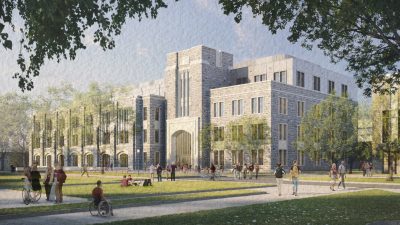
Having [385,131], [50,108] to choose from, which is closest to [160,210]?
[385,131]

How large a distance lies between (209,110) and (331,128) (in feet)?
75.9

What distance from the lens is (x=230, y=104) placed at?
71.6 metres

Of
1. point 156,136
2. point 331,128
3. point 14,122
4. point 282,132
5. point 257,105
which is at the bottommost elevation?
point 156,136

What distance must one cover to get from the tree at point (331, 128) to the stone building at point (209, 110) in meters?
6.92

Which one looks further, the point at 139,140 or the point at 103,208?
the point at 139,140

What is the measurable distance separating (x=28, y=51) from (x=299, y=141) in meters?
56.4

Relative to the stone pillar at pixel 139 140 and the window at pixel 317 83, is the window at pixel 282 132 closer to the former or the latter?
the window at pixel 317 83

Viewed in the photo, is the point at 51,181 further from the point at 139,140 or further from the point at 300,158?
the point at 139,140

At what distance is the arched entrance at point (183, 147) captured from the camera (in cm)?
7675

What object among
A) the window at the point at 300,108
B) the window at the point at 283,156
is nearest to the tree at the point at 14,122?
the window at the point at 283,156

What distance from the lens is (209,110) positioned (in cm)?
7606

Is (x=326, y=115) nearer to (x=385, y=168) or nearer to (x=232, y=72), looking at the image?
(x=385, y=168)

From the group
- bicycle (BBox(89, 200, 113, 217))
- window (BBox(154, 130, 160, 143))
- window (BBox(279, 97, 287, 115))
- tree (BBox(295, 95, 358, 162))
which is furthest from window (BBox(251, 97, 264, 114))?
bicycle (BBox(89, 200, 113, 217))

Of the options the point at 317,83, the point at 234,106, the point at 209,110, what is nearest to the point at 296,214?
the point at 234,106
